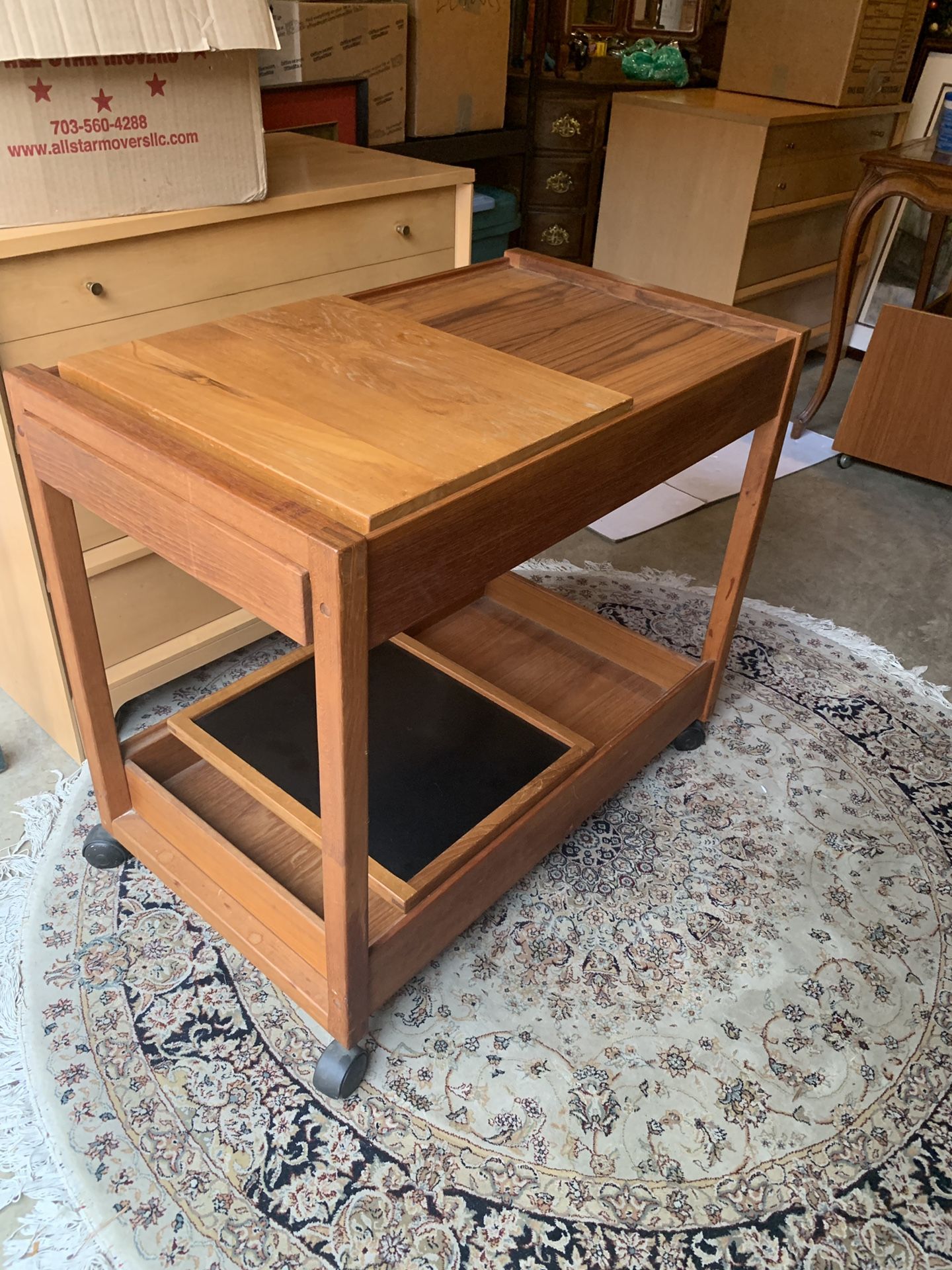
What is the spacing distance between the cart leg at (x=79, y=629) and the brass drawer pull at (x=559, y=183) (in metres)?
2.40

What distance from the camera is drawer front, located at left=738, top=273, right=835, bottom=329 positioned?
10.3 feet

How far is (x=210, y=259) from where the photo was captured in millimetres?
1382

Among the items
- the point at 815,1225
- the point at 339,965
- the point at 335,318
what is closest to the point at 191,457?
the point at 335,318

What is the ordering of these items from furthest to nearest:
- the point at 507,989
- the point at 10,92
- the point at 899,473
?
1. the point at 899,473
2. the point at 507,989
3. the point at 10,92

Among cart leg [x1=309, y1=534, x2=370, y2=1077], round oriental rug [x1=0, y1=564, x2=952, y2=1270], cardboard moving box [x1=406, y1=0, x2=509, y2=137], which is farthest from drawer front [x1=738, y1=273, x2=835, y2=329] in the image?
cart leg [x1=309, y1=534, x2=370, y2=1077]

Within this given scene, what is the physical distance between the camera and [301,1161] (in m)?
1.04

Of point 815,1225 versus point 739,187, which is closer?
point 815,1225

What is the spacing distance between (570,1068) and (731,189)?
2.51 m

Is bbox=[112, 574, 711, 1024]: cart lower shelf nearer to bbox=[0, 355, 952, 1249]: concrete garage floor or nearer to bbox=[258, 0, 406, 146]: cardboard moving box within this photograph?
bbox=[0, 355, 952, 1249]: concrete garage floor

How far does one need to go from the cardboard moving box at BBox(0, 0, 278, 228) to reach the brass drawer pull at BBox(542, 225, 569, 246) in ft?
6.43

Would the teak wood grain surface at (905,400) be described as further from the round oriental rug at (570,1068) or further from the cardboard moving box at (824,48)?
the round oriental rug at (570,1068)

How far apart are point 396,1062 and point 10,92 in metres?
1.24

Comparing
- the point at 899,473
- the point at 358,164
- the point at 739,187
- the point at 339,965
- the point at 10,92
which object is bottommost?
the point at 899,473

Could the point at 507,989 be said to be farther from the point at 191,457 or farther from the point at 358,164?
the point at 358,164
